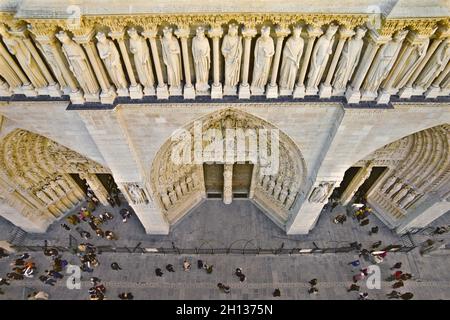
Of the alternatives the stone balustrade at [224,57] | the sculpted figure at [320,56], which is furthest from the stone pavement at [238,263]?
the sculpted figure at [320,56]

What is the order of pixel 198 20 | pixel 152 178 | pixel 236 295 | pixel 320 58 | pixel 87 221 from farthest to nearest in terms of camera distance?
pixel 87 221 → pixel 236 295 → pixel 152 178 → pixel 320 58 → pixel 198 20

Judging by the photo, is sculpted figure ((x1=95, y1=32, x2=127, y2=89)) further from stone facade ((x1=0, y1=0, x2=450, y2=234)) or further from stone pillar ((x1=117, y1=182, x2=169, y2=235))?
stone pillar ((x1=117, y1=182, x2=169, y2=235))

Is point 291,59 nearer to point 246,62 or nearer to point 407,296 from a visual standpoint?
point 246,62

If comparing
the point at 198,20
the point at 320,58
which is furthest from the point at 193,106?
the point at 320,58

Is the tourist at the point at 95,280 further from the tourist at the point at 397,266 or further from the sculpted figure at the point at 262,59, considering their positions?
the tourist at the point at 397,266

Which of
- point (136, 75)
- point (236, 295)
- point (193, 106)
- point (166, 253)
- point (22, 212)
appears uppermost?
point (136, 75)

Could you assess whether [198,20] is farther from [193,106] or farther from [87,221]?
[87,221]
